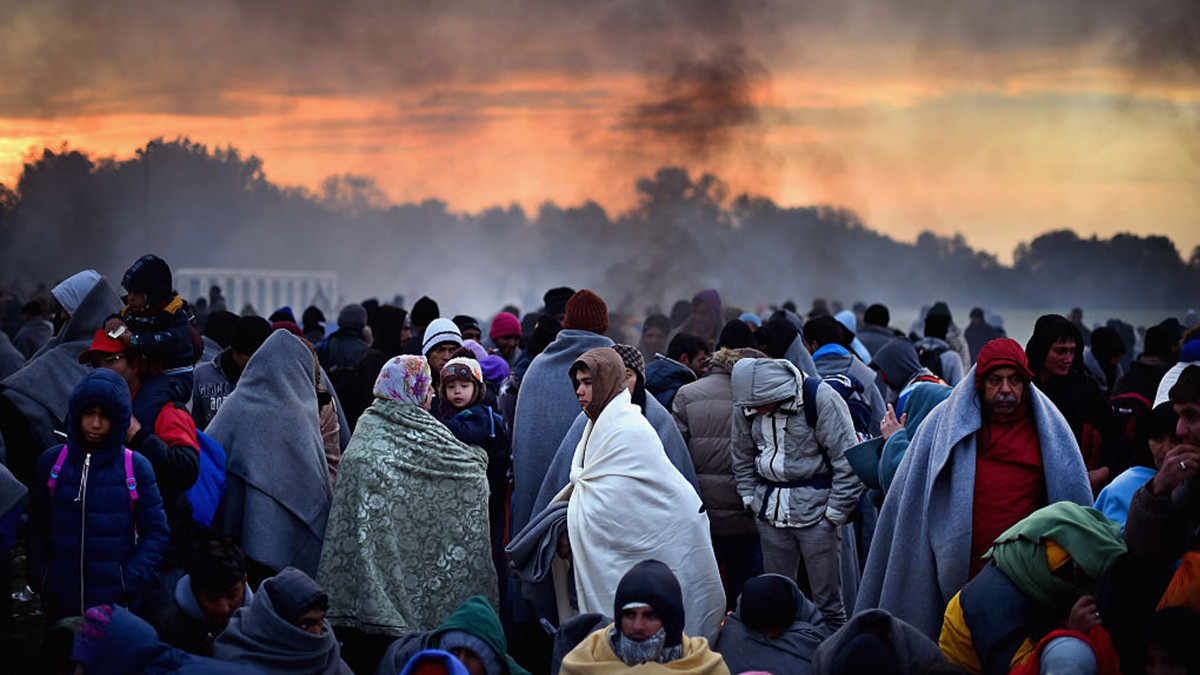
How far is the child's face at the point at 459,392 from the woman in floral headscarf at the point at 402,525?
59 cm

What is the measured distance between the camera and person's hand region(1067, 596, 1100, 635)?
3729 millimetres

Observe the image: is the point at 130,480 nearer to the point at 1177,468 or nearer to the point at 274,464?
the point at 274,464

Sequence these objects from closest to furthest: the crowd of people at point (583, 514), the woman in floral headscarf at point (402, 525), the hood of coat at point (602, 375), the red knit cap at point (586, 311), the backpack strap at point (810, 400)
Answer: the crowd of people at point (583, 514), the woman in floral headscarf at point (402, 525), the hood of coat at point (602, 375), the backpack strap at point (810, 400), the red knit cap at point (586, 311)

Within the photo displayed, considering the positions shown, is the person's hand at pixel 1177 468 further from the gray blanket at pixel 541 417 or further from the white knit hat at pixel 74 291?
the white knit hat at pixel 74 291

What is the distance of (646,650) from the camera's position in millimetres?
4184

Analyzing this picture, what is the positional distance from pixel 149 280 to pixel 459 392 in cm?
168

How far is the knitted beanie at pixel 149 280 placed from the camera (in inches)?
215

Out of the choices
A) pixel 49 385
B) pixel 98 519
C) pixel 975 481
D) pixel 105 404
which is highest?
pixel 49 385

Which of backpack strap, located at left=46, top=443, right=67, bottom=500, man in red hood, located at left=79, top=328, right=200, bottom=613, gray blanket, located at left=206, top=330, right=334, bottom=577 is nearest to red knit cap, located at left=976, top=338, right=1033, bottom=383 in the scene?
gray blanket, located at left=206, top=330, right=334, bottom=577

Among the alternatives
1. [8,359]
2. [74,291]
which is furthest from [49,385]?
[8,359]

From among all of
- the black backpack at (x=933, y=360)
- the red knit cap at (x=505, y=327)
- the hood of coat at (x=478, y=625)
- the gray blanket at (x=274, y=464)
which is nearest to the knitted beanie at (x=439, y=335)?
the red knit cap at (x=505, y=327)

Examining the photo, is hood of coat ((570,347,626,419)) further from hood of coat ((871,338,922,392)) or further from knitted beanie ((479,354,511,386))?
hood of coat ((871,338,922,392))

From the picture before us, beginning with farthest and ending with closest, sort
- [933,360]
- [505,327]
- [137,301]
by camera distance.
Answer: [933,360] < [505,327] < [137,301]

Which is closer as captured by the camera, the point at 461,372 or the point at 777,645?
the point at 777,645
